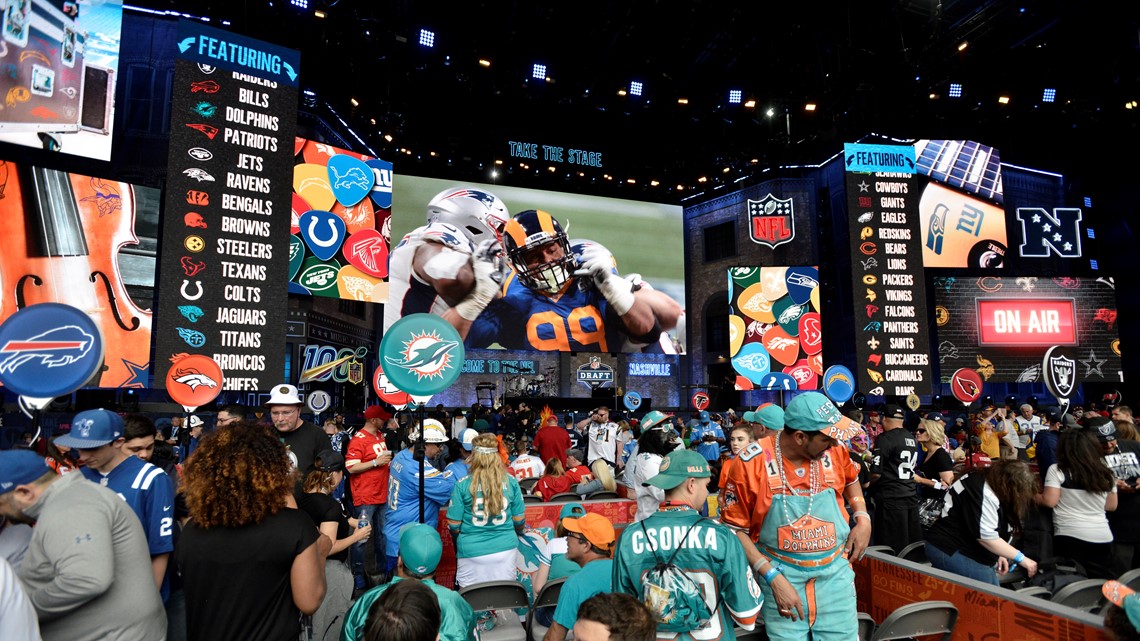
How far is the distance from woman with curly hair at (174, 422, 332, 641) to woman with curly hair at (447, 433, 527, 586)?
2182 mm

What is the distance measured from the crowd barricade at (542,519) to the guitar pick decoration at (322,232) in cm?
867

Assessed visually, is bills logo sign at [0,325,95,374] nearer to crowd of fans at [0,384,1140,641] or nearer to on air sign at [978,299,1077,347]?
crowd of fans at [0,384,1140,641]

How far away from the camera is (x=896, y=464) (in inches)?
250

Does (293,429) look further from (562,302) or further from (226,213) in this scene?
(562,302)

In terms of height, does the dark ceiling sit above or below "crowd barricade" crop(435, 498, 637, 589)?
above

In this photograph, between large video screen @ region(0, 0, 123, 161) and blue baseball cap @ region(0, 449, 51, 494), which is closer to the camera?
blue baseball cap @ region(0, 449, 51, 494)

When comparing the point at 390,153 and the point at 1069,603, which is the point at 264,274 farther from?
the point at 390,153

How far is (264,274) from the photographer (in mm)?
9047

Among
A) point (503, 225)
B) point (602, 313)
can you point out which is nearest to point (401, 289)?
point (503, 225)

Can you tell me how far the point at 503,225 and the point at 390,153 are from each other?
14.0ft

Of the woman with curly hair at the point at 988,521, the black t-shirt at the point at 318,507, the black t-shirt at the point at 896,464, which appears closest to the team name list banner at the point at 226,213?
the black t-shirt at the point at 318,507

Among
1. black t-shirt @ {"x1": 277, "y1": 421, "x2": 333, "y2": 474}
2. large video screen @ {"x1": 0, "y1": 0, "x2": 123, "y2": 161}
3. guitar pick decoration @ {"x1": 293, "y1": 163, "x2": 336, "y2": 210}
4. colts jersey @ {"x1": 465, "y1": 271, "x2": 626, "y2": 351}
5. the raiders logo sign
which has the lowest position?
black t-shirt @ {"x1": 277, "y1": 421, "x2": 333, "y2": 474}

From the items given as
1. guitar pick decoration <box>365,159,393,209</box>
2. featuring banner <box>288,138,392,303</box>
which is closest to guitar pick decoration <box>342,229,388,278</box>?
featuring banner <box>288,138,392,303</box>

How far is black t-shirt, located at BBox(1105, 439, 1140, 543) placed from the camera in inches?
189
